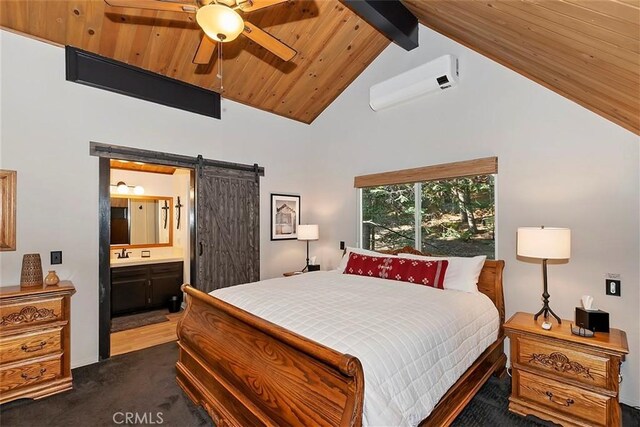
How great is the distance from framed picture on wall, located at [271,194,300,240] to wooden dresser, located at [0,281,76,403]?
101 inches

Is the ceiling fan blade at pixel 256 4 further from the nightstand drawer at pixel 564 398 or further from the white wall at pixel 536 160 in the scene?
the nightstand drawer at pixel 564 398

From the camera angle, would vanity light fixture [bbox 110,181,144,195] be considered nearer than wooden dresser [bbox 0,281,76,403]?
No

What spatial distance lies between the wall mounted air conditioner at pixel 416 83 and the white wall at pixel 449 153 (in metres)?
0.13

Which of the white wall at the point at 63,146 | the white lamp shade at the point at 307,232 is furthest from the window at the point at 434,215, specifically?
the white wall at the point at 63,146

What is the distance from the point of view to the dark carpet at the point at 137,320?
4074 millimetres

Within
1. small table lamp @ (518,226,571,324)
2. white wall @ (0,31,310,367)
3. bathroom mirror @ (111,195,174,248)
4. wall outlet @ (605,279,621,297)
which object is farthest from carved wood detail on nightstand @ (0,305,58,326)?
wall outlet @ (605,279,621,297)

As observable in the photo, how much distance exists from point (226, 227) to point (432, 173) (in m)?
2.72

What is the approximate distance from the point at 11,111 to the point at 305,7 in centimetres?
290

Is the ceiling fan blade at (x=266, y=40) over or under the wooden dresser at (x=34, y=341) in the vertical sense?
over

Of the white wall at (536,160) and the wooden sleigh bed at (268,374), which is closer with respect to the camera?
the wooden sleigh bed at (268,374)

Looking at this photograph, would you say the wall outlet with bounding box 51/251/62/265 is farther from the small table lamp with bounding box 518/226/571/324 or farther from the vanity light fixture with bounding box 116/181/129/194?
the small table lamp with bounding box 518/226/571/324

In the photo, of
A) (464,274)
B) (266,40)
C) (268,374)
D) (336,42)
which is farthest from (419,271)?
(336,42)

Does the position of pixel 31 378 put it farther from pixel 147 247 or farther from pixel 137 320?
pixel 147 247

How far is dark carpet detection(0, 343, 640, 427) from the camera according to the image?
214 centimetres
